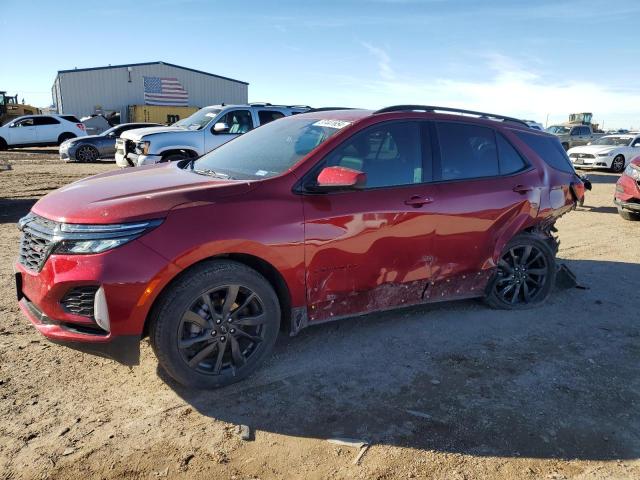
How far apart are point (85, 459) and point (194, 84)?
4320cm

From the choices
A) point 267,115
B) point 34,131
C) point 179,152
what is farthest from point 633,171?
point 34,131

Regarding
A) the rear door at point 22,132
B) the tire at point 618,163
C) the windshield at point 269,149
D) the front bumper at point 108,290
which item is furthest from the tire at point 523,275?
the rear door at point 22,132

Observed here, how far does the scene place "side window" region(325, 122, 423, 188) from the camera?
366 centimetres

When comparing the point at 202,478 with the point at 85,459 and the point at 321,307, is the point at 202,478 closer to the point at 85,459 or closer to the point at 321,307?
the point at 85,459

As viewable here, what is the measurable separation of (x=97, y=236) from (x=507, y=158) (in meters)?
3.58

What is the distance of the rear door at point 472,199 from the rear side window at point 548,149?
31cm

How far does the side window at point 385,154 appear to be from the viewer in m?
3.66

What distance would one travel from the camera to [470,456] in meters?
2.68

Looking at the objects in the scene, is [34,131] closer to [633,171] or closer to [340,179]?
[633,171]

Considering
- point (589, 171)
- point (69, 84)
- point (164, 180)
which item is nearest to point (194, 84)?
point (69, 84)

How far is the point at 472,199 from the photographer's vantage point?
4180 mm

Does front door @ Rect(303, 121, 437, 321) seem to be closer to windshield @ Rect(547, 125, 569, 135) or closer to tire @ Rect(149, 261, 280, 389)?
tire @ Rect(149, 261, 280, 389)

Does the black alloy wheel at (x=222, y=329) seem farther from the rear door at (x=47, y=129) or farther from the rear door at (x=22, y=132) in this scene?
the rear door at (x=22, y=132)

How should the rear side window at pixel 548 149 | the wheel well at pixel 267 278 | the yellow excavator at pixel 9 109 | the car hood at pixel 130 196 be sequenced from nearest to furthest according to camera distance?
1. the car hood at pixel 130 196
2. the wheel well at pixel 267 278
3. the rear side window at pixel 548 149
4. the yellow excavator at pixel 9 109
